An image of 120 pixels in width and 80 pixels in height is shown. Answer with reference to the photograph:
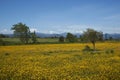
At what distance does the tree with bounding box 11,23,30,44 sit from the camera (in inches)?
4722

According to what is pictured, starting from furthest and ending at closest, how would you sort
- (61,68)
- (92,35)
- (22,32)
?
1. (22,32)
2. (92,35)
3. (61,68)

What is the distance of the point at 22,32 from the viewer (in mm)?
120688

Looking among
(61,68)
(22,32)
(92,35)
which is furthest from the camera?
(22,32)

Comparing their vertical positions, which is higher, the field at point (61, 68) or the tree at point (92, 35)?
the tree at point (92, 35)

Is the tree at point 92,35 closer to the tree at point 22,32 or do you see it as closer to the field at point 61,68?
the field at point 61,68

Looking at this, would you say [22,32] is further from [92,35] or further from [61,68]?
[61,68]

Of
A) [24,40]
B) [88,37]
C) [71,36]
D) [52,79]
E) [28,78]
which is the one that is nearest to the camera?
[52,79]

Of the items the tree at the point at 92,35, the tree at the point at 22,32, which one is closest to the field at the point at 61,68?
the tree at the point at 92,35

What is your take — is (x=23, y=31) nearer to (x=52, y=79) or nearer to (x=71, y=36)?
(x=71, y=36)

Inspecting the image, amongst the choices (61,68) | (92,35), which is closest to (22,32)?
(92,35)

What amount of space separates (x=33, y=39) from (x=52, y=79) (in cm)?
11158

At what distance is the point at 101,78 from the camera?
1463 centimetres

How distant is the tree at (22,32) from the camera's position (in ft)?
393

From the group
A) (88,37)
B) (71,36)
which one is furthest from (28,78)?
(71,36)
